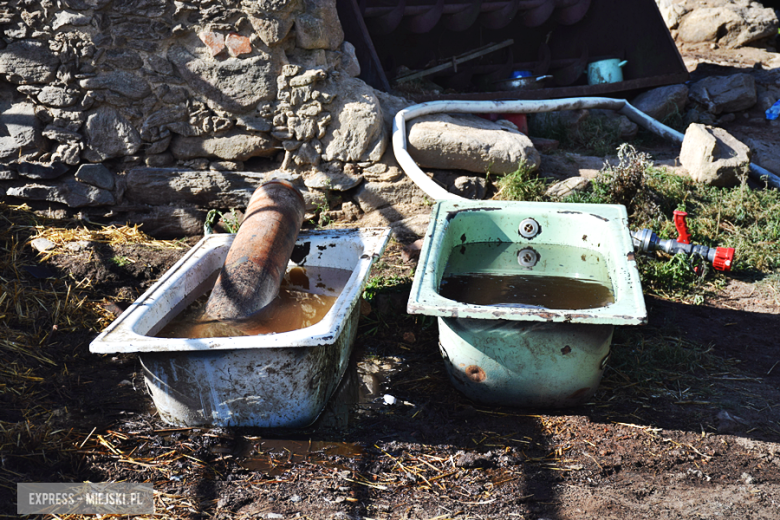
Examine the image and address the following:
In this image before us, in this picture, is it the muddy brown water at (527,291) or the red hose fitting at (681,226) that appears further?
the red hose fitting at (681,226)

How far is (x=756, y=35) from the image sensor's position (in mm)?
7746

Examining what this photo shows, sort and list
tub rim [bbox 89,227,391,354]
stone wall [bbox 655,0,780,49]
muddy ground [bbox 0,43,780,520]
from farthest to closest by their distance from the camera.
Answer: stone wall [bbox 655,0,780,49] < tub rim [bbox 89,227,391,354] < muddy ground [bbox 0,43,780,520]

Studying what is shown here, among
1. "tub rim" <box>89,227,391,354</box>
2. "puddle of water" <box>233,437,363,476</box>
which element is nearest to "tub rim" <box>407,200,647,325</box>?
"tub rim" <box>89,227,391,354</box>

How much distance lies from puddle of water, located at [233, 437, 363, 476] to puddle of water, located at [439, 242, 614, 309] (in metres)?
0.94

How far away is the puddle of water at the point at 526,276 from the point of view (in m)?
2.97

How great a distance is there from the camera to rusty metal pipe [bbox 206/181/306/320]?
275cm

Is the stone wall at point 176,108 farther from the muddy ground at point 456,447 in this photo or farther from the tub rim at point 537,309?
the muddy ground at point 456,447

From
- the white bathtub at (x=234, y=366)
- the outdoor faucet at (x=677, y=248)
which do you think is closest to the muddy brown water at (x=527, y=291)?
the white bathtub at (x=234, y=366)

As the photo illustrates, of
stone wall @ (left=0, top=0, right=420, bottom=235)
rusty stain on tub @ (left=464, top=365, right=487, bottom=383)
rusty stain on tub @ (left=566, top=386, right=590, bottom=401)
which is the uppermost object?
stone wall @ (left=0, top=0, right=420, bottom=235)

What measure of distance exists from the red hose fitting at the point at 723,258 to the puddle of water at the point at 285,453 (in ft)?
8.10

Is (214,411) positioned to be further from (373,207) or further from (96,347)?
(373,207)

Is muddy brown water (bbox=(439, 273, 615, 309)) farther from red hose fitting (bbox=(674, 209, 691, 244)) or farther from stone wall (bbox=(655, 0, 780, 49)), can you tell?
stone wall (bbox=(655, 0, 780, 49))

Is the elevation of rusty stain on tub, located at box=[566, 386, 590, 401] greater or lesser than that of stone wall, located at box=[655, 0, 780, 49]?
lesser

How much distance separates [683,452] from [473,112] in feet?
10.1
